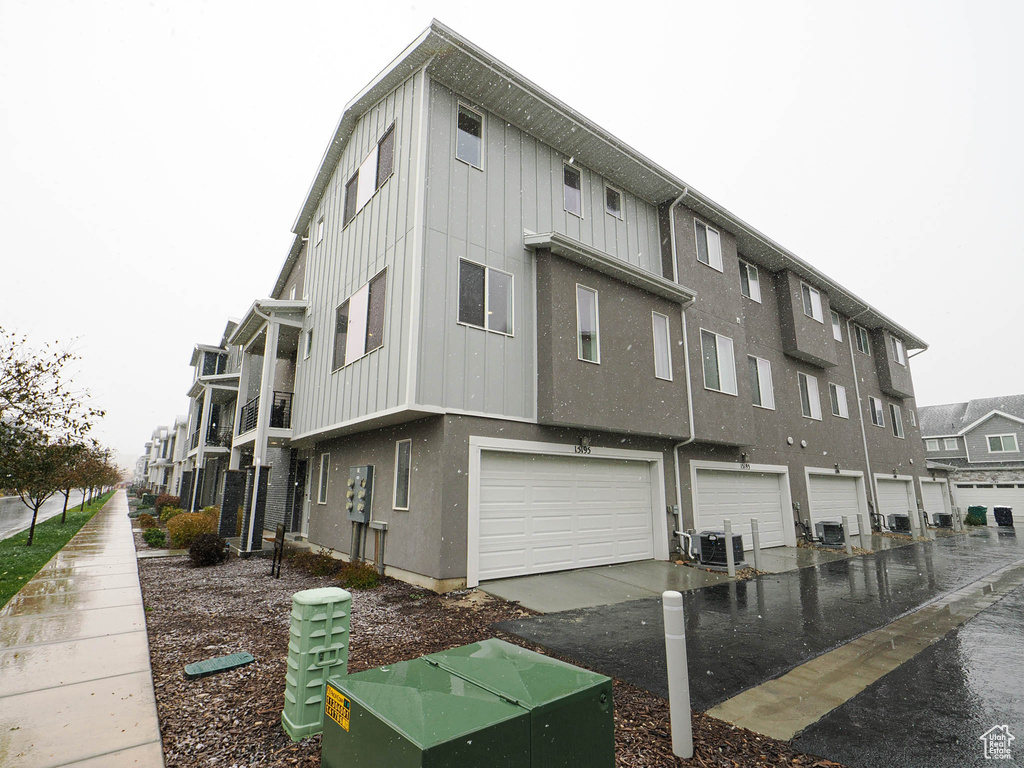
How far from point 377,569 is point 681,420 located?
24.7 feet

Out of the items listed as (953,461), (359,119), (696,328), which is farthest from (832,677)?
(953,461)

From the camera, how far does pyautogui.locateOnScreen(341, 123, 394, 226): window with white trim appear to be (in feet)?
35.7

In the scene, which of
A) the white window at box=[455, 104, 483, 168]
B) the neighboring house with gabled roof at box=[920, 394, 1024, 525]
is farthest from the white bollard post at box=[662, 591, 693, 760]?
the neighboring house with gabled roof at box=[920, 394, 1024, 525]

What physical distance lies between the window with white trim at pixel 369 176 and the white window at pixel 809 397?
15.1 m

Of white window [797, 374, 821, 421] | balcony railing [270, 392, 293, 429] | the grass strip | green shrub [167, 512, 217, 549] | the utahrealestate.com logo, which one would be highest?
white window [797, 374, 821, 421]

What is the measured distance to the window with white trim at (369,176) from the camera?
35.7ft

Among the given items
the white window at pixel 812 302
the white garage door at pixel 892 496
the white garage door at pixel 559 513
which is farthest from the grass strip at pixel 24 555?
the white garage door at pixel 892 496

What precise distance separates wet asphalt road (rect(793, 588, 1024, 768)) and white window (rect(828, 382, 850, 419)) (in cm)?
1477

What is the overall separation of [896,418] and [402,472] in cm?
2456

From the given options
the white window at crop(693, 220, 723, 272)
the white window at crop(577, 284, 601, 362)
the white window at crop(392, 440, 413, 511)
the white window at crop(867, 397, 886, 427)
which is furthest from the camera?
the white window at crop(867, 397, 886, 427)

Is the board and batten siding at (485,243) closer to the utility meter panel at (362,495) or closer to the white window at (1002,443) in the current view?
the utility meter panel at (362,495)

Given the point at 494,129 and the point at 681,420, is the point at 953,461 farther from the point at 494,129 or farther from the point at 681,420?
the point at 494,129

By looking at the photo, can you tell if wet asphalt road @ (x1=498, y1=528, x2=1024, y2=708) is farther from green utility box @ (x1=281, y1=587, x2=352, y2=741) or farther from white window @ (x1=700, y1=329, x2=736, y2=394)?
white window @ (x1=700, y1=329, x2=736, y2=394)

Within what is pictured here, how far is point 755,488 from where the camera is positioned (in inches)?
574
